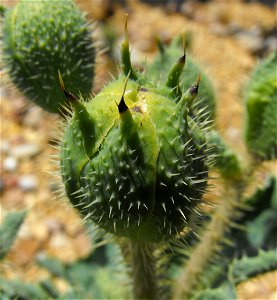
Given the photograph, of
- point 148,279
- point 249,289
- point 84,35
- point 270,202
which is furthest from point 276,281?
point 84,35

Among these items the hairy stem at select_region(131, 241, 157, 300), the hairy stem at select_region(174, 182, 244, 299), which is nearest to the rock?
the hairy stem at select_region(174, 182, 244, 299)

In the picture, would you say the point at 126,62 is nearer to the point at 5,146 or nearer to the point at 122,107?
the point at 122,107

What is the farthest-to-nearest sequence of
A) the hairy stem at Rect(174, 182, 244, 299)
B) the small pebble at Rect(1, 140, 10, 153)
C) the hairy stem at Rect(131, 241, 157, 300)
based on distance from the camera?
1. the small pebble at Rect(1, 140, 10, 153)
2. the hairy stem at Rect(174, 182, 244, 299)
3. the hairy stem at Rect(131, 241, 157, 300)

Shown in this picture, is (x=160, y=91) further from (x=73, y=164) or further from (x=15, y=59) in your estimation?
(x=15, y=59)

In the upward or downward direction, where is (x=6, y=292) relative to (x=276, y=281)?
upward

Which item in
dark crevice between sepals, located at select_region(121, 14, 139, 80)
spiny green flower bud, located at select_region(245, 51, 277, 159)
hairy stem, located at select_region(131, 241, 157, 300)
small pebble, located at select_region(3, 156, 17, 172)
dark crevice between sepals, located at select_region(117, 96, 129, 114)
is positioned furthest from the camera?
small pebble, located at select_region(3, 156, 17, 172)

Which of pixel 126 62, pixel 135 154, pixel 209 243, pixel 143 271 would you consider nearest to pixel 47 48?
pixel 126 62

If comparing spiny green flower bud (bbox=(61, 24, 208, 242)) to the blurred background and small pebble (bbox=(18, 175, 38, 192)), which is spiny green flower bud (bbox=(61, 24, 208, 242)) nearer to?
the blurred background
